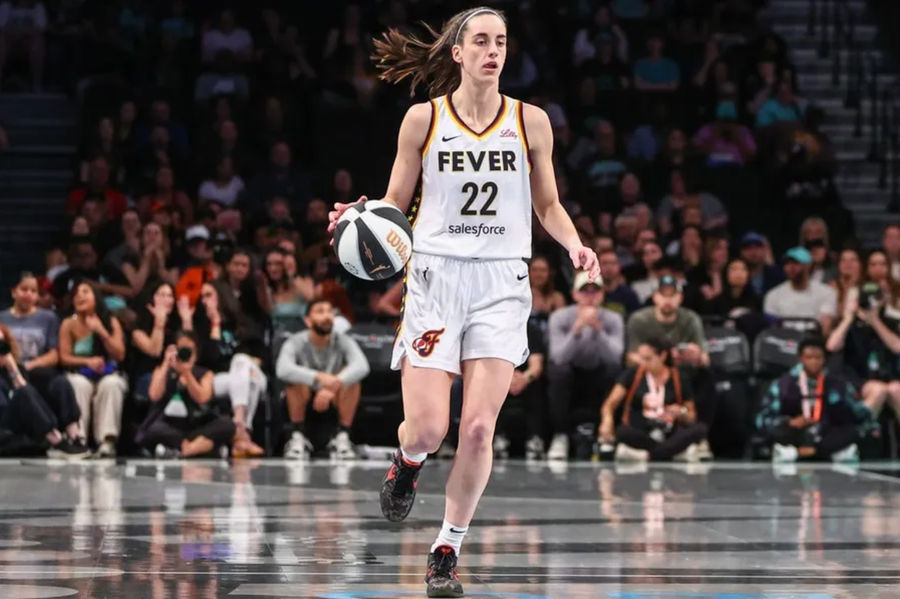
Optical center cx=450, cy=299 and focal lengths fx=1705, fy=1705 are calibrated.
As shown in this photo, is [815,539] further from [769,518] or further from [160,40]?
[160,40]

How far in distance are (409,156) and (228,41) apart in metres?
12.8

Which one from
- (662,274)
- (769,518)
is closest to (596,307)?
(662,274)

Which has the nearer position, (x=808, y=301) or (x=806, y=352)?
(x=806, y=352)

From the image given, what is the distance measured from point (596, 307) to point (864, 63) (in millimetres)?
8462

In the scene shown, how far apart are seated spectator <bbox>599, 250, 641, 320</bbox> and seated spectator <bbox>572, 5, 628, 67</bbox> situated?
488cm

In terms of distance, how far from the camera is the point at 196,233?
15.9m

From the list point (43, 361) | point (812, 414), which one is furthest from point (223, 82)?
point (812, 414)

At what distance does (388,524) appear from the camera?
9.13 meters

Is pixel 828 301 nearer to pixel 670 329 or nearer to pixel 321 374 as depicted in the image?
pixel 670 329

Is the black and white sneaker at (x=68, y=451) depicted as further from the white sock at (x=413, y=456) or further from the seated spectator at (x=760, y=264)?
the white sock at (x=413, y=456)

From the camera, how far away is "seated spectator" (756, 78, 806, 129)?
62.2 feet

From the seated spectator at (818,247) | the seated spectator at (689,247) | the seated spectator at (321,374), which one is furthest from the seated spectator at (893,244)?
the seated spectator at (321,374)

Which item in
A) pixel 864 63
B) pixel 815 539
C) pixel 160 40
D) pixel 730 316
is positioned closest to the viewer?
pixel 815 539

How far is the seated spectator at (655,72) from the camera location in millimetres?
19359
